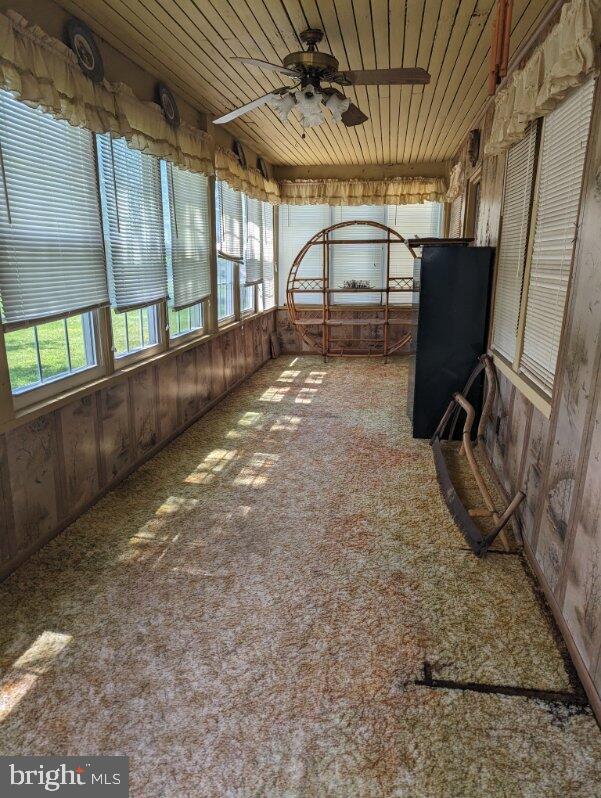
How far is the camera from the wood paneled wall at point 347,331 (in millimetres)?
7270

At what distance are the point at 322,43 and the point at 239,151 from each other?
2.44 metres

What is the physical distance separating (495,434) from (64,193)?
112 inches

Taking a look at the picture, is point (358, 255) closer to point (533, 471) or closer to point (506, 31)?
point (506, 31)

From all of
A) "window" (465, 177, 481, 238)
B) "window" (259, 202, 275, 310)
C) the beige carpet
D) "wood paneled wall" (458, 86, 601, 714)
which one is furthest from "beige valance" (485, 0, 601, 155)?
"window" (259, 202, 275, 310)

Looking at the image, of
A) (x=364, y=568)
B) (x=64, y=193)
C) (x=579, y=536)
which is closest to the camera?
(x=579, y=536)

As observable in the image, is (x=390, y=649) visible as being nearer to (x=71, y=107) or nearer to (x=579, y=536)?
(x=579, y=536)

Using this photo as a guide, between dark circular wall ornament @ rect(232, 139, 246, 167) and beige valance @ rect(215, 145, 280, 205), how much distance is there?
0.06 metres

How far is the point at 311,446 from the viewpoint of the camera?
3906 millimetres

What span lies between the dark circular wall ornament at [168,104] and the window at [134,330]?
1.31 meters

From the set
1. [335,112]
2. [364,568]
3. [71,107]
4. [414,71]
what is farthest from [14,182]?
[364,568]

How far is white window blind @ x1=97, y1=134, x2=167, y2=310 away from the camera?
2.92m

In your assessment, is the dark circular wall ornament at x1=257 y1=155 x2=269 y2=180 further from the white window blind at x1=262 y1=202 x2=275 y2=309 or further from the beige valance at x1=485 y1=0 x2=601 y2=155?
the beige valance at x1=485 y1=0 x2=601 y2=155

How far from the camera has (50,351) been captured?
2.62m

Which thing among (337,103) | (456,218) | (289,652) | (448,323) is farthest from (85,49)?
(456,218)
